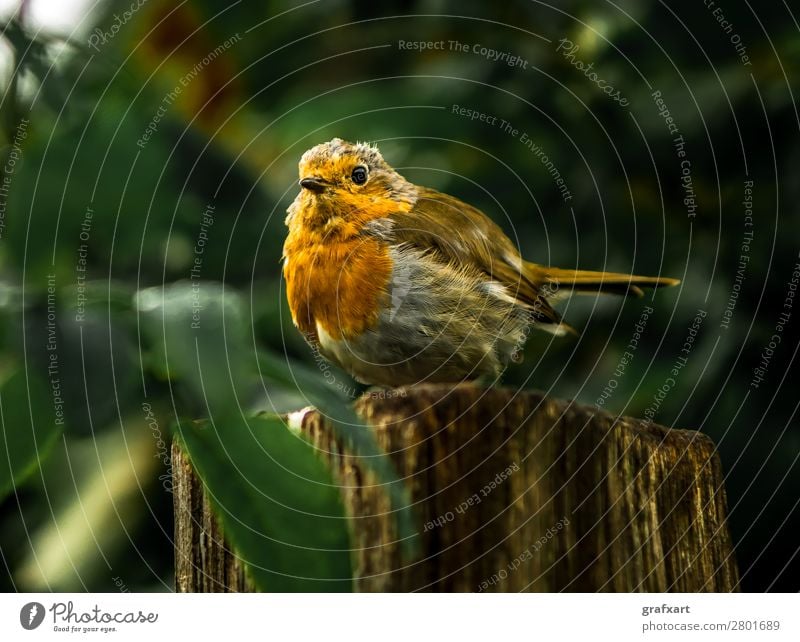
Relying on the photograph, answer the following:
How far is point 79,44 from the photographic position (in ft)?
5.75

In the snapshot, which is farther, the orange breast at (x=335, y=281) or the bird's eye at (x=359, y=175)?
the bird's eye at (x=359, y=175)

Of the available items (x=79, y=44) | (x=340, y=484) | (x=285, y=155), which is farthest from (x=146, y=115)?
(x=340, y=484)

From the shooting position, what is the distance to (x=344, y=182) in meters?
1.92

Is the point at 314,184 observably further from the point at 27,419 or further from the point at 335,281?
the point at 27,419

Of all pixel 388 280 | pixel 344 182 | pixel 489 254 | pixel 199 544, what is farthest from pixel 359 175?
pixel 199 544

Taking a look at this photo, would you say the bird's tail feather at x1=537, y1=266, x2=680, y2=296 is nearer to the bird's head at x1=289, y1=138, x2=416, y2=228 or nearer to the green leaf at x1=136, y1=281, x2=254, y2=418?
the bird's head at x1=289, y1=138, x2=416, y2=228

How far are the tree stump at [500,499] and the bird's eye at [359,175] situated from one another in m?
0.75

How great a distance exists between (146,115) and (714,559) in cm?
114

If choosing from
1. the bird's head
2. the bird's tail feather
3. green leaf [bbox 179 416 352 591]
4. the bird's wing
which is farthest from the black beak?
green leaf [bbox 179 416 352 591]

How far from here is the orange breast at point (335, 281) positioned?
6.01 feet

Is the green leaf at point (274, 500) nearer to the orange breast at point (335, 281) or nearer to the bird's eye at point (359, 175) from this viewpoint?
the orange breast at point (335, 281)

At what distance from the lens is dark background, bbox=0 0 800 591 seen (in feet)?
6.01

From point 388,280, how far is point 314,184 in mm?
215
